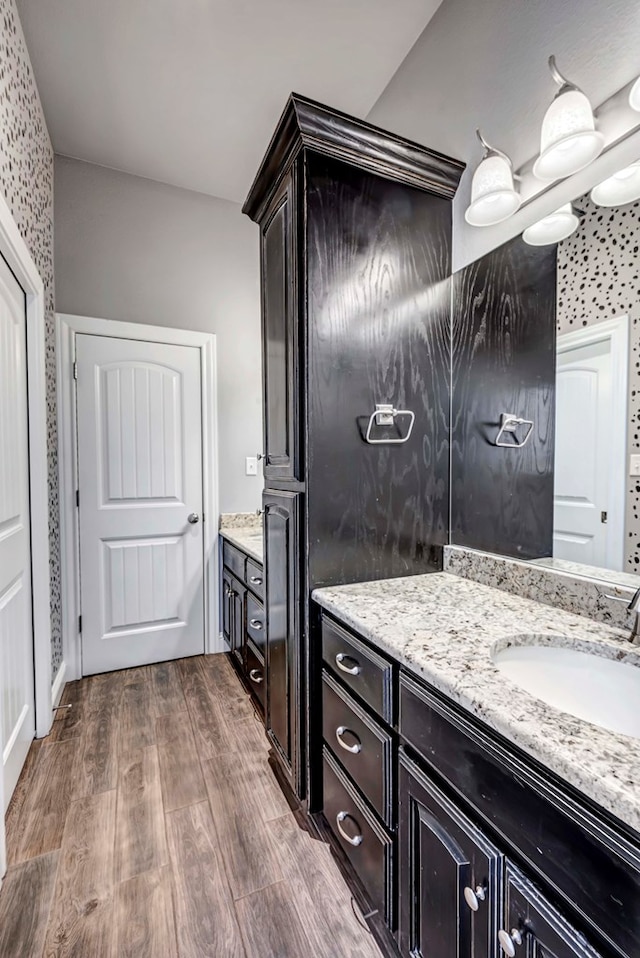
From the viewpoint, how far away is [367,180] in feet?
4.45

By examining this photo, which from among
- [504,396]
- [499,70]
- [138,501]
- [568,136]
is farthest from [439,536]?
[138,501]

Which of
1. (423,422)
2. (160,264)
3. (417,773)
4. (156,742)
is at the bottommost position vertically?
(156,742)

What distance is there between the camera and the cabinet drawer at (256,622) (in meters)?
1.96

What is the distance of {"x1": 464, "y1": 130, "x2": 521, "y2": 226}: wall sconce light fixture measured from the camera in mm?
1271

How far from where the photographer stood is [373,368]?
139 centimetres

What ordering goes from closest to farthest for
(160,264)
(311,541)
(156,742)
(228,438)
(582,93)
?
(582,93), (311,541), (156,742), (160,264), (228,438)

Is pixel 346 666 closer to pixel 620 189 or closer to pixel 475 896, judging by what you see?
pixel 475 896

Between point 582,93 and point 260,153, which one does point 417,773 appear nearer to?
point 582,93

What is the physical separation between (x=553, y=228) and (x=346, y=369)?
0.71 metres

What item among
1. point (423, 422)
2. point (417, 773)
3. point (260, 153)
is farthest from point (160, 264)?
point (417, 773)

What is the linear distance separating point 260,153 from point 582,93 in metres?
1.92

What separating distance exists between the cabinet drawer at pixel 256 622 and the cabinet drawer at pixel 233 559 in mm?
173

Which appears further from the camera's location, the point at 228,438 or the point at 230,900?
the point at 228,438

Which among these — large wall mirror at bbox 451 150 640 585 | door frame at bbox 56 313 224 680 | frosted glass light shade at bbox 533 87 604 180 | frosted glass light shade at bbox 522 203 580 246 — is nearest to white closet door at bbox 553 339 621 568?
large wall mirror at bbox 451 150 640 585
